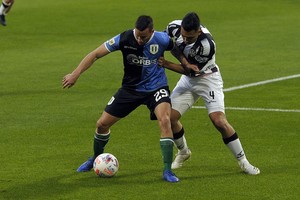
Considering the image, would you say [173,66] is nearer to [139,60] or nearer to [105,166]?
[139,60]

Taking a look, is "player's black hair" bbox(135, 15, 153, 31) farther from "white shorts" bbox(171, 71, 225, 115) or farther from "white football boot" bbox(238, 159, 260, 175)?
"white football boot" bbox(238, 159, 260, 175)

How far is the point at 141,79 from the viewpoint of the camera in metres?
→ 14.2

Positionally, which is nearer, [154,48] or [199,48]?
[154,48]

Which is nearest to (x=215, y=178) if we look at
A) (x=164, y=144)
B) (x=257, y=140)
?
(x=164, y=144)

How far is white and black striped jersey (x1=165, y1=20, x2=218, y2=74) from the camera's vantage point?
14305 mm

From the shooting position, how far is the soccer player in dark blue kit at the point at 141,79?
13.7 metres

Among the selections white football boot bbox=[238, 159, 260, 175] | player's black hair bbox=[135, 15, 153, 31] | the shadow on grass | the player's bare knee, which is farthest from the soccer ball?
player's black hair bbox=[135, 15, 153, 31]

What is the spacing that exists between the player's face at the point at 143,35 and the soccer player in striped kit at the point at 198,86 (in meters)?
0.46

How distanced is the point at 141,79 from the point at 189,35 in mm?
1035

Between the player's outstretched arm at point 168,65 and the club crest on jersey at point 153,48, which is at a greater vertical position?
the club crest on jersey at point 153,48

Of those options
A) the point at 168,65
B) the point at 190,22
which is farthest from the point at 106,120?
the point at 190,22

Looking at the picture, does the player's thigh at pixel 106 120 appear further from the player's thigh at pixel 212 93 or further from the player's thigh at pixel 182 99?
the player's thigh at pixel 212 93

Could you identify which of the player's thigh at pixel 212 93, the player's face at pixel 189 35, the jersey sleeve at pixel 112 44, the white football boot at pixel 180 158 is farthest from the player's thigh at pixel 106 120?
the player's face at pixel 189 35

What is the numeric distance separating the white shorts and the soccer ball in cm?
143
